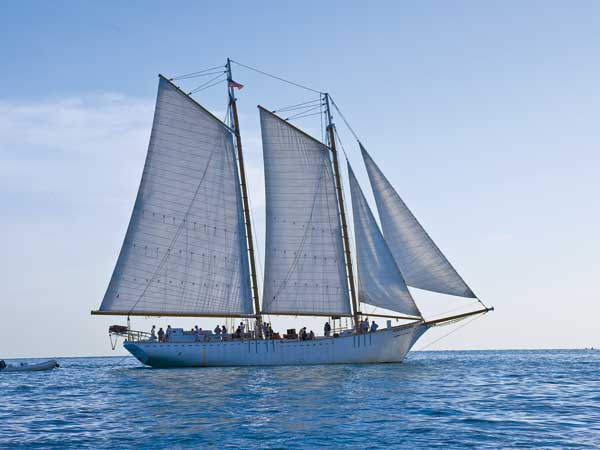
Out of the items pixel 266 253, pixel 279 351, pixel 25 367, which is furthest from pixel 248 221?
pixel 25 367

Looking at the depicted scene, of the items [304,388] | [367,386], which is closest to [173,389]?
[304,388]

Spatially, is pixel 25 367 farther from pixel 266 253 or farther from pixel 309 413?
pixel 309 413

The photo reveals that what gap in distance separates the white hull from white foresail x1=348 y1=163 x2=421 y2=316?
10.5ft

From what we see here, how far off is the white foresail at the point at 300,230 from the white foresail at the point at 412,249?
5339 millimetres

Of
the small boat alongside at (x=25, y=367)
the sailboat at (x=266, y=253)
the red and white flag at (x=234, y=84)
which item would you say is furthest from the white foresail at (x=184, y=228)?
the small boat alongside at (x=25, y=367)

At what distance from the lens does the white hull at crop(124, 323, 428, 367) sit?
60.9m

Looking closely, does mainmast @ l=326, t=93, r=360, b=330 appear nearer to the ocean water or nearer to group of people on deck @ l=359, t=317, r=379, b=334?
group of people on deck @ l=359, t=317, r=379, b=334

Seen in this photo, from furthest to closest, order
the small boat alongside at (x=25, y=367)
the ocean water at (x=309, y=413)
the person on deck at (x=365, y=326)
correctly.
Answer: the small boat alongside at (x=25, y=367)
the person on deck at (x=365, y=326)
the ocean water at (x=309, y=413)

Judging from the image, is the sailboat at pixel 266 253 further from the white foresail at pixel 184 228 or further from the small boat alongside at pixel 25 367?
the small boat alongside at pixel 25 367

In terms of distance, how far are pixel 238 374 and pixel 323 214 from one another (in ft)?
55.9

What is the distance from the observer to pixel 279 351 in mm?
61156

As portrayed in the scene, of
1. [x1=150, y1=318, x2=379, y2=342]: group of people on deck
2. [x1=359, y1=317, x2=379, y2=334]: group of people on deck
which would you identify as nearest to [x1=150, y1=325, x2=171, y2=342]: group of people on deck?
[x1=150, y1=318, x2=379, y2=342]: group of people on deck

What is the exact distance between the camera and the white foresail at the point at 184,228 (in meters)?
58.8

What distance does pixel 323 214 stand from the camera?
205 ft
